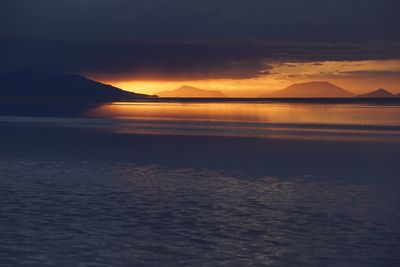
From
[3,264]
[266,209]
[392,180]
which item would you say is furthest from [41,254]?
[392,180]

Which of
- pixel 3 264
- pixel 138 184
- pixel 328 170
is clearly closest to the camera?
pixel 3 264

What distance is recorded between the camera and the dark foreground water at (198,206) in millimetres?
12602

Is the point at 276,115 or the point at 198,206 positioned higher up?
the point at 276,115

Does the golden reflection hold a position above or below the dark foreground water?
above

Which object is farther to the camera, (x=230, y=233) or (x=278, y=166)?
(x=278, y=166)

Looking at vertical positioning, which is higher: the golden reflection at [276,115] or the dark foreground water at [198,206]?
the golden reflection at [276,115]

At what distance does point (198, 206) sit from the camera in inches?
682

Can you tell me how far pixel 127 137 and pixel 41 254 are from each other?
29505 millimetres

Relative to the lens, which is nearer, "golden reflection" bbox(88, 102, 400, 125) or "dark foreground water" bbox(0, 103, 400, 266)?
"dark foreground water" bbox(0, 103, 400, 266)

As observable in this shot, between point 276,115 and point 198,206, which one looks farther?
point 276,115

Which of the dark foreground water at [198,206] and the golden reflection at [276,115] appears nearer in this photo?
the dark foreground water at [198,206]

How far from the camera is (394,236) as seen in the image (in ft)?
45.9

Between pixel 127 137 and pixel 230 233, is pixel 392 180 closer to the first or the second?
pixel 230 233

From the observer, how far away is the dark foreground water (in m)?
12.6
